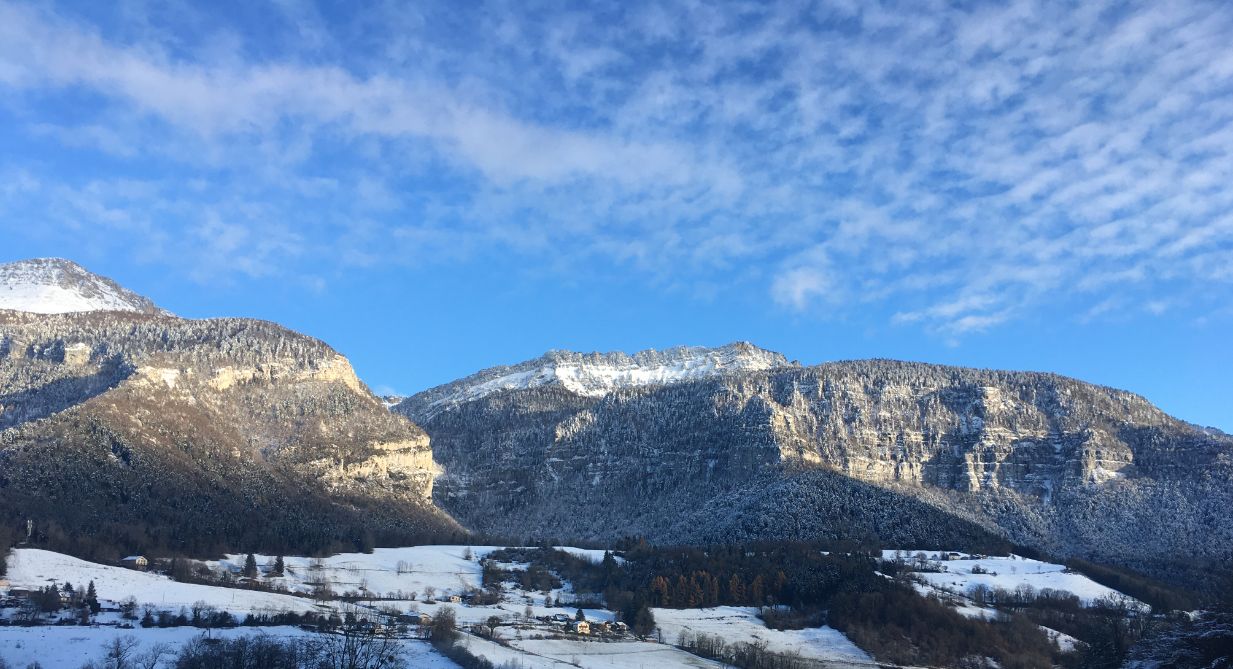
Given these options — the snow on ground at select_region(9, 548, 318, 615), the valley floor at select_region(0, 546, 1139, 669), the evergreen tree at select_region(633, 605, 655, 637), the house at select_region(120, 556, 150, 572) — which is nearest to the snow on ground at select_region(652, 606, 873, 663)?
the valley floor at select_region(0, 546, 1139, 669)

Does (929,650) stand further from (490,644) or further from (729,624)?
(490,644)

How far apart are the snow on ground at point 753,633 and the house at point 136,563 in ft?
290

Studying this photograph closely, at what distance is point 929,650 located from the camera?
15638cm

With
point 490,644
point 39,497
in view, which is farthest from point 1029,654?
point 39,497

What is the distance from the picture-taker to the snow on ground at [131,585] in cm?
15225

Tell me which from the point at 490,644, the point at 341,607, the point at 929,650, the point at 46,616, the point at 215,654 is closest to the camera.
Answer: the point at 215,654

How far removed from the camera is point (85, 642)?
118125mm

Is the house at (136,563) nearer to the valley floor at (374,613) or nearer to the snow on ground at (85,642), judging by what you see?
the valley floor at (374,613)

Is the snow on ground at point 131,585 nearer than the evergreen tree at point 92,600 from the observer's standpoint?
No

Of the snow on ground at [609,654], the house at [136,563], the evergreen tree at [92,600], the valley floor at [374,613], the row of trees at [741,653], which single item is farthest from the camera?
the house at [136,563]

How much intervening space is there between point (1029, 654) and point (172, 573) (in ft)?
456

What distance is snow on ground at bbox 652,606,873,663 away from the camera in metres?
156

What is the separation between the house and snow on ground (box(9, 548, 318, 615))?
15.0 ft

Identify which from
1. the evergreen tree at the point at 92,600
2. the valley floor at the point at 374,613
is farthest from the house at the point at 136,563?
the evergreen tree at the point at 92,600
